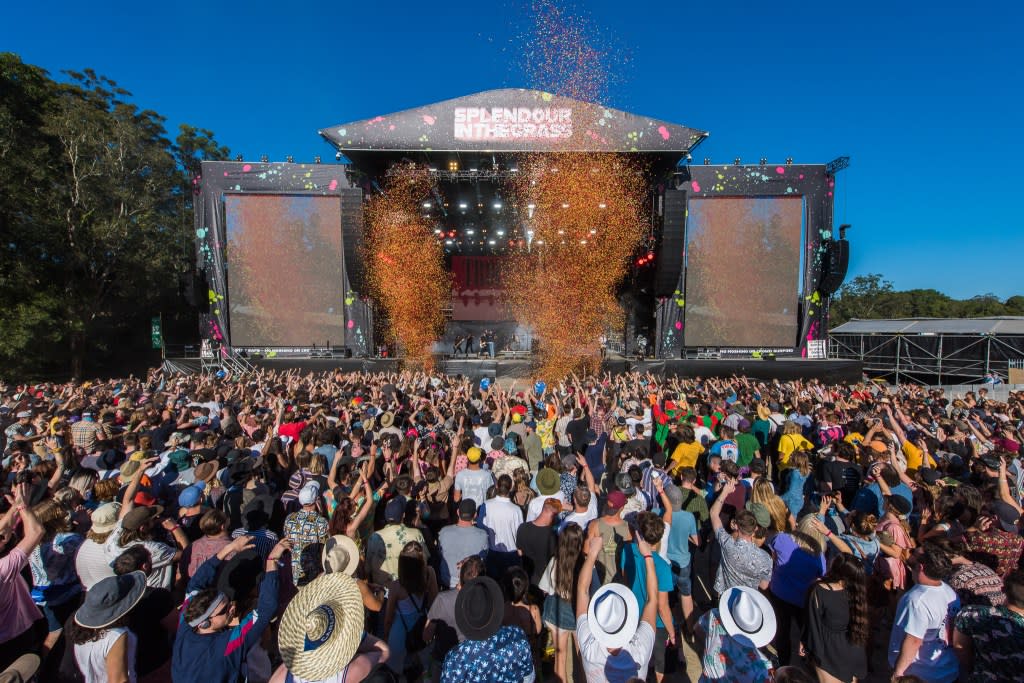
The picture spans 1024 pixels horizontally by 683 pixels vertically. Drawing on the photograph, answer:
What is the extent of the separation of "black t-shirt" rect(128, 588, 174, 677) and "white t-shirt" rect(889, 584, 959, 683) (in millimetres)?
3868

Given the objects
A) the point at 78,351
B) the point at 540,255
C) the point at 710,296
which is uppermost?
the point at 540,255

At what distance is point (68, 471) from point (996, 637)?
273 inches

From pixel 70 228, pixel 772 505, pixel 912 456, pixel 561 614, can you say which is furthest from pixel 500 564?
pixel 70 228

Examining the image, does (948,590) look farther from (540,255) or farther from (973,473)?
(540,255)

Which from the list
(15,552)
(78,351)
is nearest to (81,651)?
(15,552)

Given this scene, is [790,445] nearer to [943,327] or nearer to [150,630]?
[150,630]

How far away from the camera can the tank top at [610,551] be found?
3.03 meters

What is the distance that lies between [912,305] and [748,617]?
5965cm

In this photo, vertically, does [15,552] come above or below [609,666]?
above

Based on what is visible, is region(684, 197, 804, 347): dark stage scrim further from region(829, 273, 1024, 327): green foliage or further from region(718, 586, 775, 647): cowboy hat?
region(829, 273, 1024, 327): green foliage

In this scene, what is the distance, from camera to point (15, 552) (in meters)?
2.61

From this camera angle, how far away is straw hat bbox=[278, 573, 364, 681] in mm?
1834

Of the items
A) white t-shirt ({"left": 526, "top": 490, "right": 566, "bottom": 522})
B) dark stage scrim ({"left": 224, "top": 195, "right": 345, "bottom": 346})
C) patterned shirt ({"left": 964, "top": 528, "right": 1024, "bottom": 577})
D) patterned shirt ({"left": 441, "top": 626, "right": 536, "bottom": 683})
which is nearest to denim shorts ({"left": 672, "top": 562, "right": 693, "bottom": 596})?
white t-shirt ({"left": 526, "top": 490, "right": 566, "bottom": 522})

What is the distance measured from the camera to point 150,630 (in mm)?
2498
